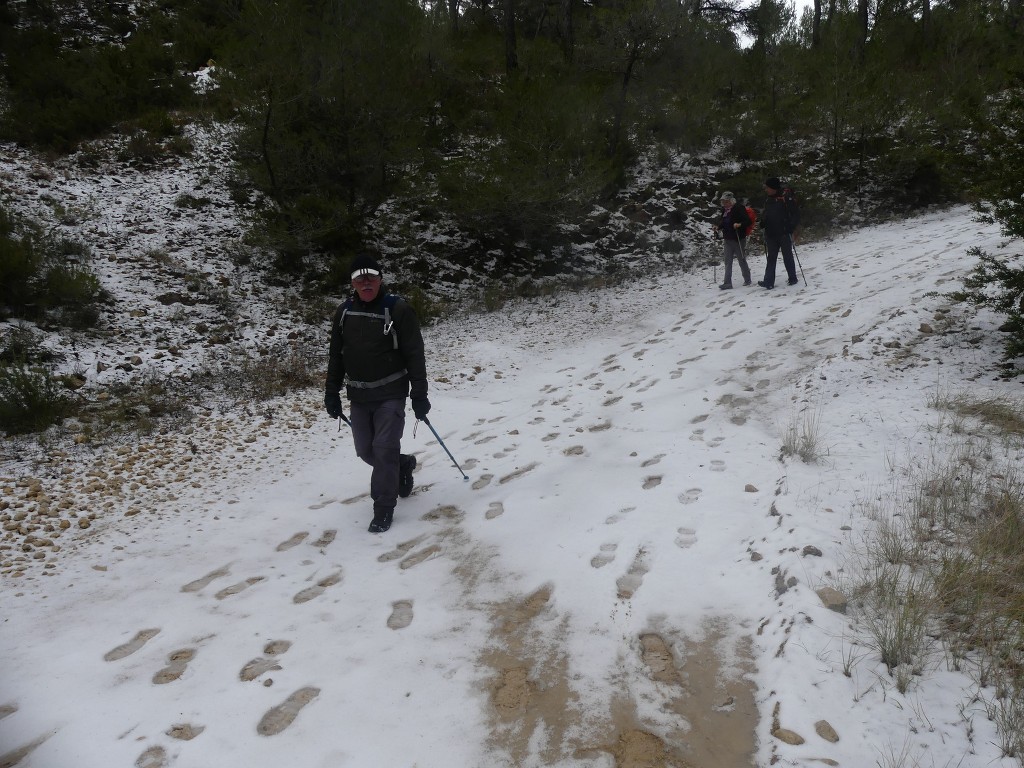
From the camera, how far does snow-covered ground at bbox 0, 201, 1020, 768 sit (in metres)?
2.55

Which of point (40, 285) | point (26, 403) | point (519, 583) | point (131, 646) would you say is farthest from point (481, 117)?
point (131, 646)

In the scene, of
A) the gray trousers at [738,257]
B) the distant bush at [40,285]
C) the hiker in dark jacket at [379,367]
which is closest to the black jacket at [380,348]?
the hiker in dark jacket at [379,367]

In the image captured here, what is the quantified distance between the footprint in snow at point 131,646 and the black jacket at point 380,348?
201 cm

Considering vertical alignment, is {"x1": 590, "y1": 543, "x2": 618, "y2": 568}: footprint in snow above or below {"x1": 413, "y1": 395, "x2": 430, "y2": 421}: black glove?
below

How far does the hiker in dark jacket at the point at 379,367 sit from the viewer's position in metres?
4.64

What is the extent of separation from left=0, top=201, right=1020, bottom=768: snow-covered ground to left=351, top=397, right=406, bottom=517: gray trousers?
316 millimetres

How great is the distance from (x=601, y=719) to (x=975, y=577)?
1970 mm

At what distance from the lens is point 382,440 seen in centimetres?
474

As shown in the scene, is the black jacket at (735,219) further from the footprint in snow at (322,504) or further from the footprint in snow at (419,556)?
the footprint in snow at (419,556)

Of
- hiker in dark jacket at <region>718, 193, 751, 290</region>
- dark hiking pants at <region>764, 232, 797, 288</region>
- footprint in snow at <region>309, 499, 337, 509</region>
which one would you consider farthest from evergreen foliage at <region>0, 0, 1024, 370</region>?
footprint in snow at <region>309, 499, 337, 509</region>

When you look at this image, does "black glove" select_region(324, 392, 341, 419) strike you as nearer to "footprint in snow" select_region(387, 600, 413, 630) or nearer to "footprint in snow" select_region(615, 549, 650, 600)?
"footprint in snow" select_region(387, 600, 413, 630)

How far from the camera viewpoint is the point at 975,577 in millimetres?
2877

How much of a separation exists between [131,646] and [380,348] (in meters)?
2.49

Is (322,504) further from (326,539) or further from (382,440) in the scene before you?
(382,440)
